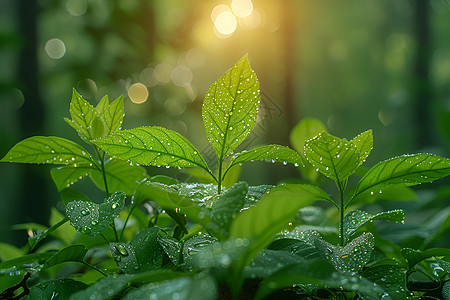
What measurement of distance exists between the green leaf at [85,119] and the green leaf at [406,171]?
32 cm

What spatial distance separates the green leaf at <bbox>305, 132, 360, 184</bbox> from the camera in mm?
344

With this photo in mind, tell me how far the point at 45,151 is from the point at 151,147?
0.47ft

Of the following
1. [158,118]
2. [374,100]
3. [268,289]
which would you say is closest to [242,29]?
[158,118]

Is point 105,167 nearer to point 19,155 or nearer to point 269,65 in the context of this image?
point 19,155

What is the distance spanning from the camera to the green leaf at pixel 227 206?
0.28 meters

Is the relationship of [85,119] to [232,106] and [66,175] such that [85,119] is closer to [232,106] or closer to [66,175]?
[66,175]

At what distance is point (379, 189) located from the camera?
1.27 feet

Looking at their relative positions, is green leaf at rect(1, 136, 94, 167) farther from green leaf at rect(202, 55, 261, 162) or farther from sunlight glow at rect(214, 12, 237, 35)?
sunlight glow at rect(214, 12, 237, 35)

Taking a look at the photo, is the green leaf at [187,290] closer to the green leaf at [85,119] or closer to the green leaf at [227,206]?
the green leaf at [227,206]

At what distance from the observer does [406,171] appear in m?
0.37

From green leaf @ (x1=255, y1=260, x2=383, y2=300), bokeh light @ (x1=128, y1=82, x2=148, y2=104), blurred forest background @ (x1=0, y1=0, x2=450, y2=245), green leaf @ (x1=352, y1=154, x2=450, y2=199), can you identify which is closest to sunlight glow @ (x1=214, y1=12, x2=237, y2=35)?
blurred forest background @ (x1=0, y1=0, x2=450, y2=245)

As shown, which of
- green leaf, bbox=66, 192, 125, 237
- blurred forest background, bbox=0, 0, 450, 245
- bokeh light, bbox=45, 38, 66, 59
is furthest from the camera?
bokeh light, bbox=45, 38, 66, 59

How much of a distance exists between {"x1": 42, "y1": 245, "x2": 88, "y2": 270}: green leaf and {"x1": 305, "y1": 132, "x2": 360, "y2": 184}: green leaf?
0.26 m

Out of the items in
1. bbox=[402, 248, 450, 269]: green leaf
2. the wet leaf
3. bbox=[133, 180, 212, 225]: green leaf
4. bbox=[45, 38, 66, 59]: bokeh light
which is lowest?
bbox=[402, 248, 450, 269]: green leaf
